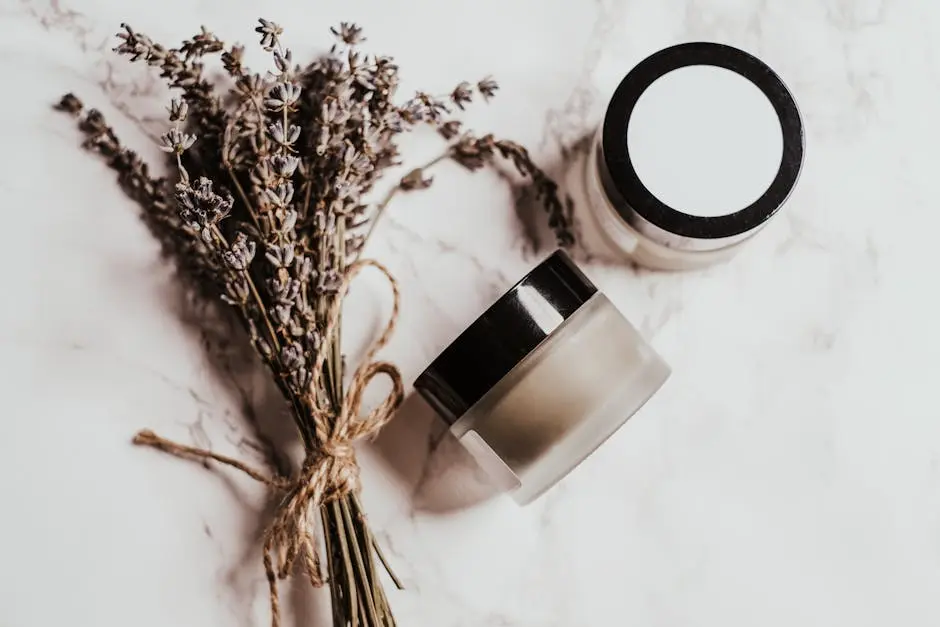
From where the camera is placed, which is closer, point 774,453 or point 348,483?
point 348,483

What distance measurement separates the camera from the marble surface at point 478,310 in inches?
34.6

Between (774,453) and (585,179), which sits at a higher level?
(585,179)

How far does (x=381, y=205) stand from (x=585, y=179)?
0.68 ft

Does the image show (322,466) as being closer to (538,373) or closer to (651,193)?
(538,373)

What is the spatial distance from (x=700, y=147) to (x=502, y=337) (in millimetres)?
256

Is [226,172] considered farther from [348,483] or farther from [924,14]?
[924,14]

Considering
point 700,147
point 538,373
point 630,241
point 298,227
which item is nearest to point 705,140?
point 700,147

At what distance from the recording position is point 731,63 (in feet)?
2.75

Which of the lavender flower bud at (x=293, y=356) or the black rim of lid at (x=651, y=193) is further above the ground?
the black rim of lid at (x=651, y=193)

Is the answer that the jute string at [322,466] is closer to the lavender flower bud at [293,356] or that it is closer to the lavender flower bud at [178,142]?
the lavender flower bud at [293,356]

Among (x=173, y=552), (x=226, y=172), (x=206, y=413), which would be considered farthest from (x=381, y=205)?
(x=173, y=552)

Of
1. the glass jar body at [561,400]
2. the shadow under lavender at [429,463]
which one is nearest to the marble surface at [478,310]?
the shadow under lavender at [429,463]

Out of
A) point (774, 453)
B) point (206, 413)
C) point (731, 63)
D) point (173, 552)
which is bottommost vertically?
point (173, 552)

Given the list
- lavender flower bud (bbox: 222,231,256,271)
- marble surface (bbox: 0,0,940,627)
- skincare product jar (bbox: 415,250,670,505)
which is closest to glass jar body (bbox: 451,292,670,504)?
skincare product jar (bbox: 415,250,670,505)
